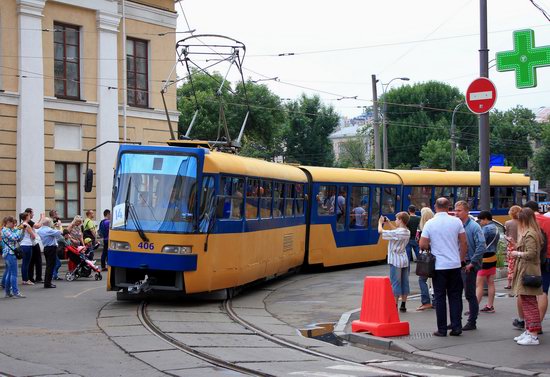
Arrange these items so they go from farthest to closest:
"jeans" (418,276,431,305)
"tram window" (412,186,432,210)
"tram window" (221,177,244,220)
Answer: "tram window" (412,186,432,210) < "tram window" (221,177,244,220) < "jeans" (418,276,431,305)

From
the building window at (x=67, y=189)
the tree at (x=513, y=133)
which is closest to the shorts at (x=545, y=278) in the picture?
the building window at (x=67, y=189)

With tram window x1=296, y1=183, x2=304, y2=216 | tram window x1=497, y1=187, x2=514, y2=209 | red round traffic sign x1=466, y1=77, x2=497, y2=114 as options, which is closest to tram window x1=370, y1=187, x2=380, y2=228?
tram window x1=296, y1=183, x2=304, y2=216

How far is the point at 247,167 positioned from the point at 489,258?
5291 millimetres

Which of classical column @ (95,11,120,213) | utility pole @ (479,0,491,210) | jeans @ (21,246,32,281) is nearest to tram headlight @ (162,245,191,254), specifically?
utility pole @ (479,0,491,210)

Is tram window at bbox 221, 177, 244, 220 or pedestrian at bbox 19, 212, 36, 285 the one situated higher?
tram window at bbox 221, 177, 244, 220

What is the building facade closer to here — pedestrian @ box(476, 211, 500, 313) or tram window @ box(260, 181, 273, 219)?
tram window @ box(260, 181, 273, 219)

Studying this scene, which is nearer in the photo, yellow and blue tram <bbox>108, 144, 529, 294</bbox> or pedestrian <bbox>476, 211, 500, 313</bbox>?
pedestrian <bbox>476, 211, 500, 313</bbox>

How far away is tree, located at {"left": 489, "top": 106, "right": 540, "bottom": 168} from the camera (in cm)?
7900

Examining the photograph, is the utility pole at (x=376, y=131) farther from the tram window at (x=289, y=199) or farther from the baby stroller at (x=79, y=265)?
the baby stroller at (x=79, y=265)

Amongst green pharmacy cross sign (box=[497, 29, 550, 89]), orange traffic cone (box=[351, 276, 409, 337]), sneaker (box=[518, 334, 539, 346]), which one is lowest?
sneaker (box=[518, 334, 539, 346])

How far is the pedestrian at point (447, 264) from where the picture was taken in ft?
37.4

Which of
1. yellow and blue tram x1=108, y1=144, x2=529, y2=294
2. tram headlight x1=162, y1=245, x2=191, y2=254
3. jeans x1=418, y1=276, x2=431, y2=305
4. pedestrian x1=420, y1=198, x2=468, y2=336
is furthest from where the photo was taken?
yellow and blue tram x1=108, y1=144, x2=529, y2=294

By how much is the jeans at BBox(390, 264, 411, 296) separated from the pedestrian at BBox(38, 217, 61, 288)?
8356mm

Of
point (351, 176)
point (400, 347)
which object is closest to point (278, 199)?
point (351, 176)
